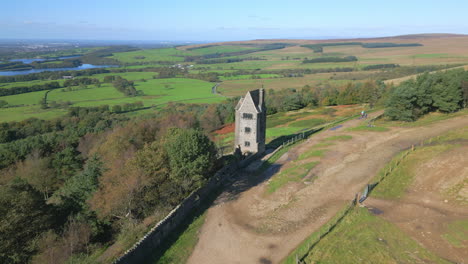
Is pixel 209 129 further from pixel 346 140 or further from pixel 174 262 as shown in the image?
pixel 174 262

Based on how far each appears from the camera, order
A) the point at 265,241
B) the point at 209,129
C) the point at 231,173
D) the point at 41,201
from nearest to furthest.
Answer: the point at 265,241 < the point at 41,201 < the point at 231,173 < the point at 209,129

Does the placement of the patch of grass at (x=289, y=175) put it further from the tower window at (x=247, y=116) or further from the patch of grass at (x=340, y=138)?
the patch of grass at (x=340, y=138)

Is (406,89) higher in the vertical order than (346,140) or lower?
higher

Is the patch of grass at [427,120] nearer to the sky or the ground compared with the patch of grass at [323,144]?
nearer to the sky

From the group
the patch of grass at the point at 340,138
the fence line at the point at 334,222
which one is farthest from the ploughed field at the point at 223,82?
the fence line at the point at 334,222

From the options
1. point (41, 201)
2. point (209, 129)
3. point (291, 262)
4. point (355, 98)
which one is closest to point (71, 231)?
point (41, 201)

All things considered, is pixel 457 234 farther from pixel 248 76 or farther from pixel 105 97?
pixel 248 76

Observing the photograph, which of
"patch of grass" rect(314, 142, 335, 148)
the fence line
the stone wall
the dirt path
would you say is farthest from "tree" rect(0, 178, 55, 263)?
"patch of grass" rect(314, 142, 335, 148)
